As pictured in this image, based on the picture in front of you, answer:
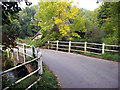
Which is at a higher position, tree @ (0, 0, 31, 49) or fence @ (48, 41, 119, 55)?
tree @ (0, 0, 31, 49)

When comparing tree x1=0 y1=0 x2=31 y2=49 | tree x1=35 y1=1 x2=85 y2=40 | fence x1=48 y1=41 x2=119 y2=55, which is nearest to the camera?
tree x1=0 y1=0 x2=31 y2=49

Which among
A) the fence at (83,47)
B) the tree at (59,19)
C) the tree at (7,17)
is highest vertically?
the tree at (59,19)

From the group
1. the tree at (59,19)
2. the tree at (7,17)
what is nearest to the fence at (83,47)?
the tree at (59,19)

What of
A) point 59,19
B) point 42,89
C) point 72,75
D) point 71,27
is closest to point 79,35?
point 71,27

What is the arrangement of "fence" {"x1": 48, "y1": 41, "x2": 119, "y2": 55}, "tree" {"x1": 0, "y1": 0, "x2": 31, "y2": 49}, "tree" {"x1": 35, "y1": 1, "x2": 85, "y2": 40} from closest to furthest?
"tree" {"x1": 0, "y1": 0, "x2": 31, "y2": 49}
"fence" {"x1": 48, "y1": 41, "x2": 119, "y2": 55}
"tree" {"x1": 35, "y1": 1, "x2": 85, "y2": 40}

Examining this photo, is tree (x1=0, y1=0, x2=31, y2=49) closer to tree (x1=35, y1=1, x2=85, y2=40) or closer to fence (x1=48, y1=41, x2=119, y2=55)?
tree (x1=35, y1=1, x2=85, y2=40)

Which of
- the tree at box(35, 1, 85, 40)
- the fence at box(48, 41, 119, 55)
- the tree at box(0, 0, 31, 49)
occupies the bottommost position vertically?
the fence at box(48, 41, 119, 55)

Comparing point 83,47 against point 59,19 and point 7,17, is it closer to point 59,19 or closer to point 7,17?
point 59,19

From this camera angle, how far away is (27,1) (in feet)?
6.21

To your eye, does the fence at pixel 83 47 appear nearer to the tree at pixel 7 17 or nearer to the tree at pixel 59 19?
the tree at pixel 59 19

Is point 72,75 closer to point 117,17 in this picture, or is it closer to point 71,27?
point 117,17

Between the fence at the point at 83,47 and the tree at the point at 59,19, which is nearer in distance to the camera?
the fence at the point at 83,47

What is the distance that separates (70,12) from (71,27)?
1652 mm

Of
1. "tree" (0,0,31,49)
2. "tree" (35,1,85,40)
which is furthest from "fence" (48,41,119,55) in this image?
"tree" (0,0,31,49)
